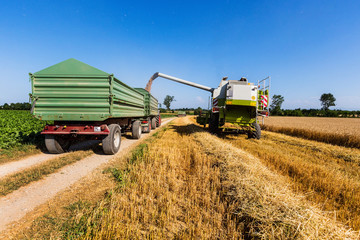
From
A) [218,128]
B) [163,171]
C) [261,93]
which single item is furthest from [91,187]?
[261,93]

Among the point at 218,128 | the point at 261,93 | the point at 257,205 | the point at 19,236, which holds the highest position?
the point at 261,93

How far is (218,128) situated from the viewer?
8.17 m

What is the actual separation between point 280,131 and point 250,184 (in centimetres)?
1102

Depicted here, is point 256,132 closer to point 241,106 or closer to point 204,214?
point 241,106

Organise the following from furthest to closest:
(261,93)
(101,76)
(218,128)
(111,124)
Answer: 1. (218,128)
2. (261,93)
3. (111,124)
4. (101,76)

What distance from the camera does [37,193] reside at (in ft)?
9.10

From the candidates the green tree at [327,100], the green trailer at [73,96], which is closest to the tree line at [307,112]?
the green tree at [327,100]

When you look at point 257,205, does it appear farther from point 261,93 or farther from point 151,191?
point 261,93

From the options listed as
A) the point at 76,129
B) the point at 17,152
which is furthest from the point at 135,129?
the point at 17,152

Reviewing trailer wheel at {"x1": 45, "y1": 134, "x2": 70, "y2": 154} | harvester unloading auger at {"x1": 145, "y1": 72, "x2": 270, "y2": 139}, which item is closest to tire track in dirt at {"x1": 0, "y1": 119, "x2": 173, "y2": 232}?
trailer wheel at {"x1": 45, "y1": 134, "x2": 70, "y2": 154}

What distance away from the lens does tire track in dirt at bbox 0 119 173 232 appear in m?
2.22

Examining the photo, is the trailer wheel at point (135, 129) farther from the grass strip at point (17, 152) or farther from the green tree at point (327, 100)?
the green tree at point (327, 100)

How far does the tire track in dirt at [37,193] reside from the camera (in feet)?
7.29

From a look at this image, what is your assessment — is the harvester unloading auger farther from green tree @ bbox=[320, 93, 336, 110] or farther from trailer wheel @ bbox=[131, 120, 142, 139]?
green tree @ bbox=[320, 93, 336, 110]
